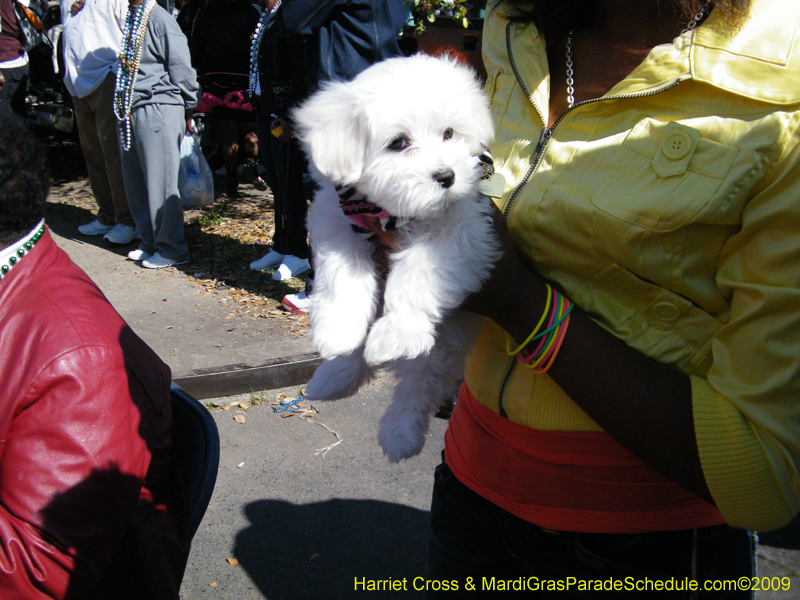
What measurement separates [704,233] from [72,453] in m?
1.50

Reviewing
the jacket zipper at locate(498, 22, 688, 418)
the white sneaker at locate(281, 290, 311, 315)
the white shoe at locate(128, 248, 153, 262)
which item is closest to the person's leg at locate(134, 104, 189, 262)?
the white shoe at locate(128, 248, 153, 262)

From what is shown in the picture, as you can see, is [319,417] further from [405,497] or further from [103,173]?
[103,173]

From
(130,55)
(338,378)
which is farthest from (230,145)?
(338,378)

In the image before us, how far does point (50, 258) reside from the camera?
68.3 inches

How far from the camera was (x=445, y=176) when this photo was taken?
4.70 feet

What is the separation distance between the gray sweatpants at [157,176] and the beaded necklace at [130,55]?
0.13 metres

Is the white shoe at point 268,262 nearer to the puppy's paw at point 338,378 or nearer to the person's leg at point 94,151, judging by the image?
the person's leg at point 94,151

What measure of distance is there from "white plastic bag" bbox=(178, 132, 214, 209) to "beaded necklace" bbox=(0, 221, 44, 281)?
521 cm

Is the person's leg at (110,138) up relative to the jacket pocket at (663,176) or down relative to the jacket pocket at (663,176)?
down

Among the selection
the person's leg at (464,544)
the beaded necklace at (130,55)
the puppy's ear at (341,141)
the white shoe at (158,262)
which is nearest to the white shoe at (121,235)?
the white shoe at (158,262)

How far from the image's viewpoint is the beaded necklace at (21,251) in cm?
162

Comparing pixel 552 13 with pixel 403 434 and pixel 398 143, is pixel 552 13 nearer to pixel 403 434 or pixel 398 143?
pixel 398 143

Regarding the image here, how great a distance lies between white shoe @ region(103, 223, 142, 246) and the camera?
7.29m

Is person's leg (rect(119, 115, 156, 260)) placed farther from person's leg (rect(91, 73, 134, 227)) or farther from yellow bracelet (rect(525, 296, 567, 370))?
yellow bracelet (rect(525, 296, 567, 370))
